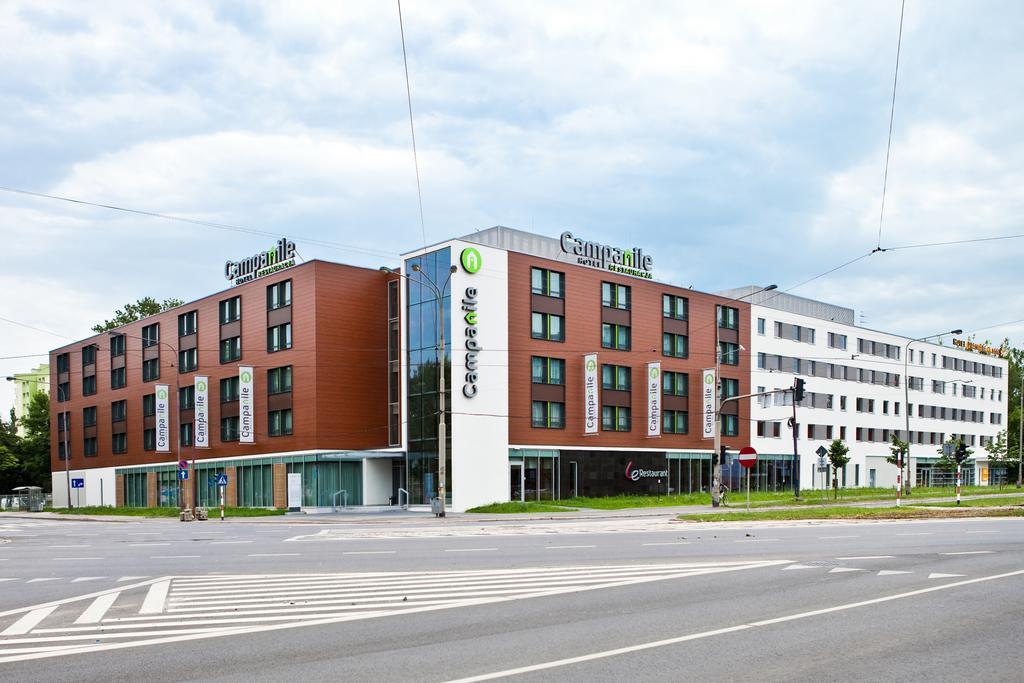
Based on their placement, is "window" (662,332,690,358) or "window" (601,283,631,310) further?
"window" (662,332,690,358)

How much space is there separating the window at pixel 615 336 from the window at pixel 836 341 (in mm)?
28062

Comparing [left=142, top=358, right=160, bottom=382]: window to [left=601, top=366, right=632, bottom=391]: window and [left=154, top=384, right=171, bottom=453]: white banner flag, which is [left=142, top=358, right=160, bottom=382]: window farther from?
[left=601, top=366, right=632, bottom=391]: window

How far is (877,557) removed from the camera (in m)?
17.3

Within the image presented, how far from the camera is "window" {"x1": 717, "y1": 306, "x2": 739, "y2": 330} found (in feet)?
224

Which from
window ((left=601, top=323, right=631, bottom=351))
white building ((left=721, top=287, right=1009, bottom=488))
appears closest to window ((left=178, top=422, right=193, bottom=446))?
window ((left=601, top=323, right=631, bottom=351))

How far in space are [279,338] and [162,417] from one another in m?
14.9

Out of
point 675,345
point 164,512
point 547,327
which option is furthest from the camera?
point 675,345

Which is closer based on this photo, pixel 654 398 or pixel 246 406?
pixel 246 406

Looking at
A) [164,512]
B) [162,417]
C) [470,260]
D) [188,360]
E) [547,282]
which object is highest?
[470,260]

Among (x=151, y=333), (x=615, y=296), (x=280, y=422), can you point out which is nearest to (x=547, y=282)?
(x=615, y=296)

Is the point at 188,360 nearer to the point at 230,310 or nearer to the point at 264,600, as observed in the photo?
the point at 230,310

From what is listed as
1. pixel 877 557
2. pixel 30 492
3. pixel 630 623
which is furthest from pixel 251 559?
pixel 30 492

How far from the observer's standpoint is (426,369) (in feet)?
167

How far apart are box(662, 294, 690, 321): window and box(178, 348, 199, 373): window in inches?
1318
